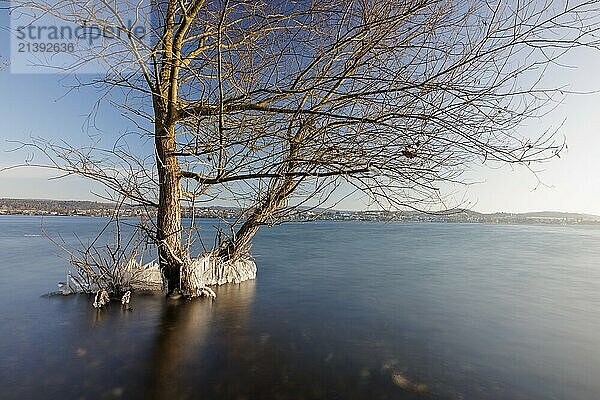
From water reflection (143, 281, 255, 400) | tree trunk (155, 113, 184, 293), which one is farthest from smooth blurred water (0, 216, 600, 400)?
tree trunk (155, 113, 184, 293)

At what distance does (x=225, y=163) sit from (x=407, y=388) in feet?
9.27

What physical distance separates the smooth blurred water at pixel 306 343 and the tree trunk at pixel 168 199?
0.53 m

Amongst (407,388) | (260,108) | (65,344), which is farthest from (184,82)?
(407,388)

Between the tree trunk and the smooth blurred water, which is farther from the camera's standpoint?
the tree trunk

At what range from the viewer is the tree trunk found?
4.14 metres

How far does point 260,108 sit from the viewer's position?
405cm

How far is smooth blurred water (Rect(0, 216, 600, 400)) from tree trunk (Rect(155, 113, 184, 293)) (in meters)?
0.53

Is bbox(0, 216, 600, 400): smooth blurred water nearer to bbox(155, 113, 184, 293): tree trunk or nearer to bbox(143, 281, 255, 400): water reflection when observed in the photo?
bbox(143, 281, 255, 400): water reflection

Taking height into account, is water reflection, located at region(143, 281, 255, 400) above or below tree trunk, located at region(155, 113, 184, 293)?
below

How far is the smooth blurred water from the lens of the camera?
222 centimetres

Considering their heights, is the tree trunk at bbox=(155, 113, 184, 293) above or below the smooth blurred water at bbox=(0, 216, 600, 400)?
above

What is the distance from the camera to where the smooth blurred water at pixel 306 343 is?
7.28ft

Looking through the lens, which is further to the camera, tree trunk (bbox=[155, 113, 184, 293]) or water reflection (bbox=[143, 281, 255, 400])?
tree trunk (bbox=[155, 113, 184, 293])

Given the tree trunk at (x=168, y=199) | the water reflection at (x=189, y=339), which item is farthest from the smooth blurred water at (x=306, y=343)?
the tree trunk at (x=168, y=199)
